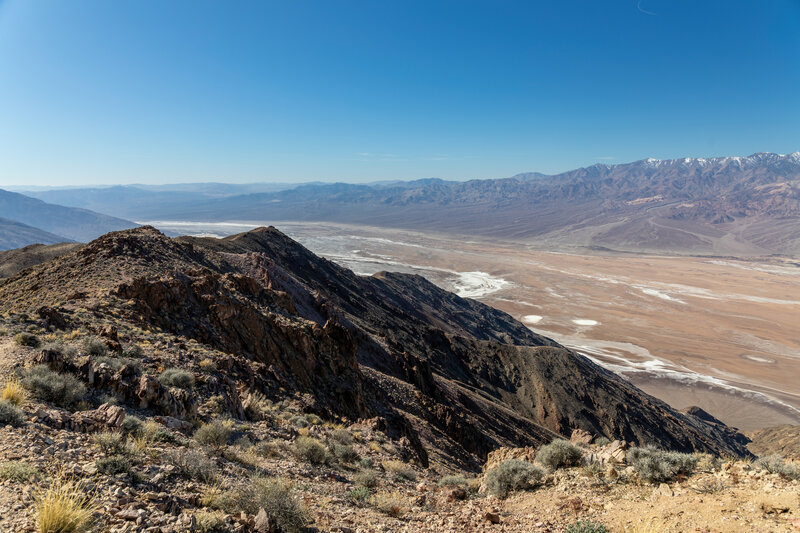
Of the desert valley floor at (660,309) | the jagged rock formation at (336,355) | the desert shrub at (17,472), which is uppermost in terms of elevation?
the desert shrub at (17,472)

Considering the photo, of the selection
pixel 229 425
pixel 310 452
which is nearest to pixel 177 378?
pixel 229 425

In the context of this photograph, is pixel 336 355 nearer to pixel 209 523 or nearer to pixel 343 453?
pixel 343 453

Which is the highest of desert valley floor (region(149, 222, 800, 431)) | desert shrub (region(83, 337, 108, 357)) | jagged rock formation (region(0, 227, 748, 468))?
desert shrub (region(83, 337, 108, 357))

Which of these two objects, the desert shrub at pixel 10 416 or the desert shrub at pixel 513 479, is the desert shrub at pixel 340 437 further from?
the desert shrub at pixel 10 416

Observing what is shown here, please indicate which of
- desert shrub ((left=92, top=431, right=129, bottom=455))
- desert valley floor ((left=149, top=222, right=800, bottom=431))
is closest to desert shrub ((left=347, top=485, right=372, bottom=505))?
desert shrub ((left=92, top=431, right=129, bottom=455))

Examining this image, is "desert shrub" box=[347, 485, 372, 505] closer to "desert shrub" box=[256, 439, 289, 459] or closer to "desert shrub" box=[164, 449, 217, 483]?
"desert shrub" box=[256, 439, 289, 459]

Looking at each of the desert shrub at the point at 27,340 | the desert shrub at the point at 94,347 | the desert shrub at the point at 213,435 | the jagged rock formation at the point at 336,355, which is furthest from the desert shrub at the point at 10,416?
the desert shrub at the point at 27,340

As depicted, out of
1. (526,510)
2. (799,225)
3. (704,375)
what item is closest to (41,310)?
(526,510)
